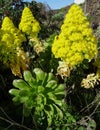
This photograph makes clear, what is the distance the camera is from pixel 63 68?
4969mm

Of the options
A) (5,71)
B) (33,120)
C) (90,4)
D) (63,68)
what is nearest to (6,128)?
(33,120)

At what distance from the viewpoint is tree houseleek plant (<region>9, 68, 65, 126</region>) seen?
4.82 meters

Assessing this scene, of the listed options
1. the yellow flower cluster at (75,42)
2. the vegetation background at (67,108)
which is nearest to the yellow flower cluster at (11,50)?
the vegetation background at (67,108)

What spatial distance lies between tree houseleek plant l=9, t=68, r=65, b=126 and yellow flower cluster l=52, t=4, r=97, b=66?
0.28 meters

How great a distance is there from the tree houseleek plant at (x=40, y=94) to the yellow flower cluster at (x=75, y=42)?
285 mm

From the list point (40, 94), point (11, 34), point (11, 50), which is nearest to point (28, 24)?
point (11, 34)

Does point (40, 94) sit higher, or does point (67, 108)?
point (40, 94)

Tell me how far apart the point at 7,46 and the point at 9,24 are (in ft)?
2.17

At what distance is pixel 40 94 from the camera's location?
4.85 m

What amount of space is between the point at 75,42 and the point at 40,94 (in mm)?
622

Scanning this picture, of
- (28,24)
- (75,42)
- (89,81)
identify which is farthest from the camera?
(28,24)

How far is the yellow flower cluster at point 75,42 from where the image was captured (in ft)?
15.7

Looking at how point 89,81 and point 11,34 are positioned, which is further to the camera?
point 11,34

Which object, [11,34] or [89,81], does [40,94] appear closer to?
[89,81]
